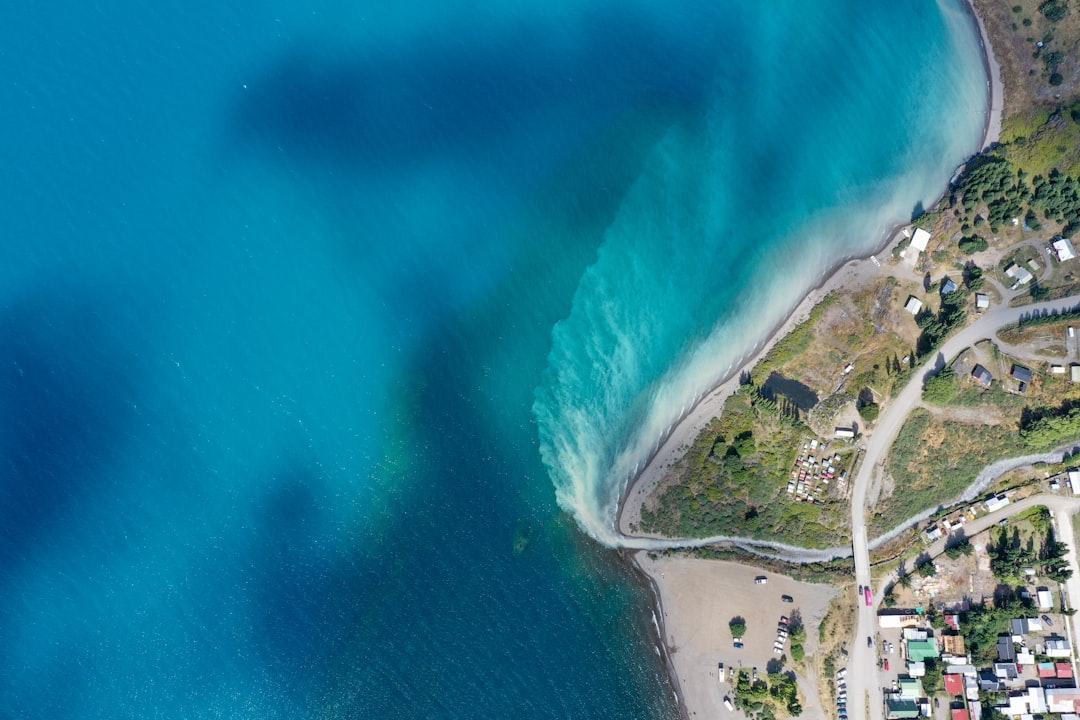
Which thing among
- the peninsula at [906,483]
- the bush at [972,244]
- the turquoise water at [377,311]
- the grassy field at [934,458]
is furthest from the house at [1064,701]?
the bush at [972,244]

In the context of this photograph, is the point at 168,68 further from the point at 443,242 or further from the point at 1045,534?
the point at 1045,534

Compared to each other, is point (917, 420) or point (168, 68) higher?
point (168, 68)

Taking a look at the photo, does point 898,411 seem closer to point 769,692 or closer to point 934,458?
Result: point 934,458

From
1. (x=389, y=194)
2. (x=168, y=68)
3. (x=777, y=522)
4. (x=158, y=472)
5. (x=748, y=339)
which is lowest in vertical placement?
(x=158, y=472)

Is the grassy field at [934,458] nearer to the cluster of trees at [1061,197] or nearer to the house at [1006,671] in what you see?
the house at [1006,671]

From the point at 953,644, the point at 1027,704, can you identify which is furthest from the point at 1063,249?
the point at 1027,704

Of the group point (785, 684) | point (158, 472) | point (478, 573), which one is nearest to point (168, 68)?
point (158, 472)
